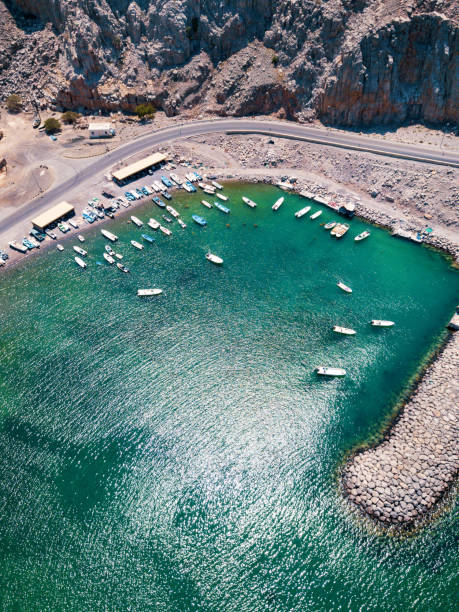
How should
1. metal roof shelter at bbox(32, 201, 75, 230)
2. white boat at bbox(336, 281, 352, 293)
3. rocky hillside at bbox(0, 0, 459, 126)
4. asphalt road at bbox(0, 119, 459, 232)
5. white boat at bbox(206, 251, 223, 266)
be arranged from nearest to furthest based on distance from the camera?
1. white boat at bbox(336, 281, 352, 293)
2. white boat at bbox(206, 251, 223, 266)
3. metal roof shelter at bbox(32, 201, 75, 230)
4. asphalt road at bbox(0, 119, 459, 232)
5. rocky hillside at bbox(0, 0, 459, 126)

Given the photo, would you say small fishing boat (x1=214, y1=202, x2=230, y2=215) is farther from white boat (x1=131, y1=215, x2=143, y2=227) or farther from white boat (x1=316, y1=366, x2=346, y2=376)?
white boat (x1=316, y1=366, x2=346, y2=376)

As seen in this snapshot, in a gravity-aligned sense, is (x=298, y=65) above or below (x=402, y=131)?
above

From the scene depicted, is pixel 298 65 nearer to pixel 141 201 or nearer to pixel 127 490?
pixel 141 201

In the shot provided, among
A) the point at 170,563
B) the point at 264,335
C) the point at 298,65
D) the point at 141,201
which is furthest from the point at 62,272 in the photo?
the point at 298,65

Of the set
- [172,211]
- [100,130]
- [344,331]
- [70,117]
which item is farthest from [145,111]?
[344,331]

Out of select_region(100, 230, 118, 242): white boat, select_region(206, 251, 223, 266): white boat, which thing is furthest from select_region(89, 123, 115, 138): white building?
select_region(206, 251, 223, 266): white boat

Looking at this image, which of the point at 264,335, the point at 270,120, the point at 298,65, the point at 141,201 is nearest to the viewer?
the point at 264,335

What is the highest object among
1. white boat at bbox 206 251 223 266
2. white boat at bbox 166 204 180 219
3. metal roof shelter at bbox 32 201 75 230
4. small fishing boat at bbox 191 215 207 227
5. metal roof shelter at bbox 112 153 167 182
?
metal roof shelter at bbox 112 153 167 182
